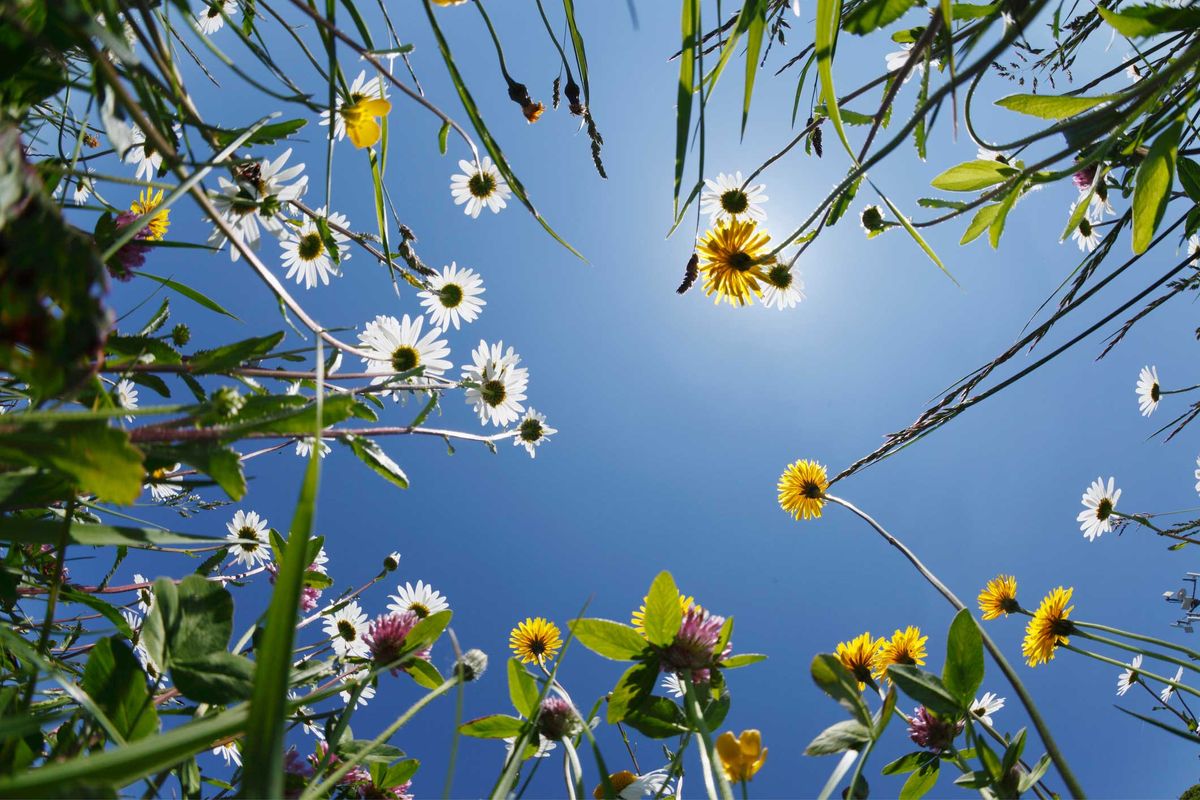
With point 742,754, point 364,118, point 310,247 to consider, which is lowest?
point 742,754

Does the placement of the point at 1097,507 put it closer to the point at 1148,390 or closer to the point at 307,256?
the point at 1148,390

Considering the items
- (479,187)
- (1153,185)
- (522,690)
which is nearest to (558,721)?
(522,690)

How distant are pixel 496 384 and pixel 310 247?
0.58m

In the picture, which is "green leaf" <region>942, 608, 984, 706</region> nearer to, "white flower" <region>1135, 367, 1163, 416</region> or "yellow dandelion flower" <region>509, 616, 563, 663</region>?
"yellow dandelion flower" <region>509, 616, 563, 663</region>

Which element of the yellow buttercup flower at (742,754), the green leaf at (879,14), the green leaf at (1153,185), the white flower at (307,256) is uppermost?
the white flower at (307,256)

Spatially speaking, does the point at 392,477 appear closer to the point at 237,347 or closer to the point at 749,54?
the point at 237,347

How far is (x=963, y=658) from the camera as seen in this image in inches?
20.0

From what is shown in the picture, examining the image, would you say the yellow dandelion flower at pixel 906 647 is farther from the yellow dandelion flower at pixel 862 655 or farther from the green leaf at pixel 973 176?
the green leaf at pixel 973 176

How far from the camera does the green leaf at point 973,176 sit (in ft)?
2.57

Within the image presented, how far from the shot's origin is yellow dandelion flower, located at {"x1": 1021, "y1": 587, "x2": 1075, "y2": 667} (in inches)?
47.2

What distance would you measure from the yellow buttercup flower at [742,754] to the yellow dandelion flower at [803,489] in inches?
53.1

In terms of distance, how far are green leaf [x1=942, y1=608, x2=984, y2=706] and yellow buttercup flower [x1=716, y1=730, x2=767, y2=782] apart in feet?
0.62

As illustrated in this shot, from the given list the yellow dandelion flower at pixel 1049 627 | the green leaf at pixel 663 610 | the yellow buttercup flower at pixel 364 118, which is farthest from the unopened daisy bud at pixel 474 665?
the yellow dandelion flower at pixel 1049 627

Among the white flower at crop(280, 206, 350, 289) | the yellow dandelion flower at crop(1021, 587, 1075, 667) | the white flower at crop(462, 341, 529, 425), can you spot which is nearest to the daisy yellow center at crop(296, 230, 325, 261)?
the white flower at crop(280, 206, 350, 289)
